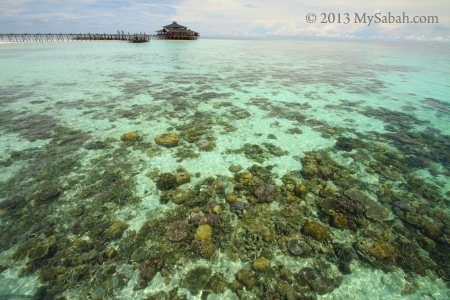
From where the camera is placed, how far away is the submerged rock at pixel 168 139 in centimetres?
1181

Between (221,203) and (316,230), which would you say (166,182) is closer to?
(221,203)

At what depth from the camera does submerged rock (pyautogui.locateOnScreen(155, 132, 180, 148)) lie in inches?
465

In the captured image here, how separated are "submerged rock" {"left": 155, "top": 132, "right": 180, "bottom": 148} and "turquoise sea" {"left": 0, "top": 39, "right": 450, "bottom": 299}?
0.34ft

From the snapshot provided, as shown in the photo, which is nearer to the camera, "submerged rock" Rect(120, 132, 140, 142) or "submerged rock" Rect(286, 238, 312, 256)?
"submerged rock" Rect(286, 238, 312, 256)

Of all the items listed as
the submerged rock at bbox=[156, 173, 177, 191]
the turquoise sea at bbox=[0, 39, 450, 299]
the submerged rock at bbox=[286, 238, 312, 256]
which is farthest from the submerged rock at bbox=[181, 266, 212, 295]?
the submerged rock at bbox=[156, 173, 177, 191]

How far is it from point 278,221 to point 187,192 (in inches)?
134

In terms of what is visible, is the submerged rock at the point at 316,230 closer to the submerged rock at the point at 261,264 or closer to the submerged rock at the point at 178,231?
the submerged rock at the point at 261,264

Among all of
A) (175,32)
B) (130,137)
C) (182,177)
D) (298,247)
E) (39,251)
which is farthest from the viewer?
(175,32)

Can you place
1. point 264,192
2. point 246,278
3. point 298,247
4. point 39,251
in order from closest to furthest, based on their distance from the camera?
point 246,278
point 39,251
point 298,247
point 264,192

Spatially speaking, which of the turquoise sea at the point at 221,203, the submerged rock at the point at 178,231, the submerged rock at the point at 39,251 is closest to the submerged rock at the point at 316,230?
the turquoise sea at the point at 221,203

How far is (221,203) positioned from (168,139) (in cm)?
522

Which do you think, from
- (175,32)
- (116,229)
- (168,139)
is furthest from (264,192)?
(175,32)

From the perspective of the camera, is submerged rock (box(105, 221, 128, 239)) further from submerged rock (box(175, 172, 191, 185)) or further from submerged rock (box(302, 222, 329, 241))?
submerged rock (box(302, 222, 329, 241))

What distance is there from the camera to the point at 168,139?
472 inches
